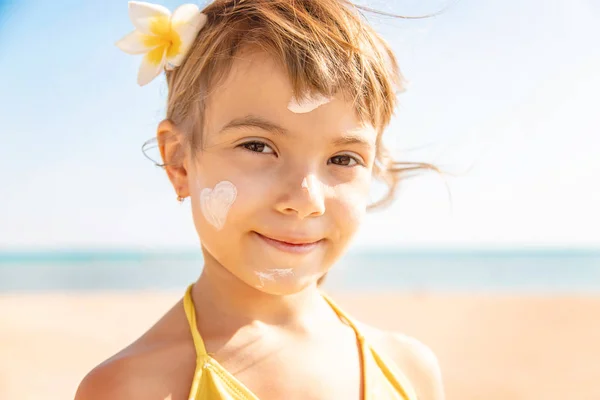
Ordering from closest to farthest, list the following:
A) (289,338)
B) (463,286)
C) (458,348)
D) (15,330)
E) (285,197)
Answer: (285,197)
(289,338)
(458,348)
(15,330)
(463,286)

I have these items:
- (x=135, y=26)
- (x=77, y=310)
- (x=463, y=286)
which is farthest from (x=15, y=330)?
(x=463, y=286)

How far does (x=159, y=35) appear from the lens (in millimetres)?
2373

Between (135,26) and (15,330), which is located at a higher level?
(15,330)

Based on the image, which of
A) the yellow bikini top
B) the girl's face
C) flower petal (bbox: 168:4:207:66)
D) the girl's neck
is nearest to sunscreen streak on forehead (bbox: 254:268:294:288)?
the girl's face

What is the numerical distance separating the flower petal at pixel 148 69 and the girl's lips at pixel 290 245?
73 cm

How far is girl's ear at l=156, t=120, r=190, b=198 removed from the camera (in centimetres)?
231

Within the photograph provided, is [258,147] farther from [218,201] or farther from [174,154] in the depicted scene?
[174,154]

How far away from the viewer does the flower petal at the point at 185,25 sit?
7.53 ft

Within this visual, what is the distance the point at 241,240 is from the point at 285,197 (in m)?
0.21

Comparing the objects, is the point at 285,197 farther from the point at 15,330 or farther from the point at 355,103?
the point at 15,330

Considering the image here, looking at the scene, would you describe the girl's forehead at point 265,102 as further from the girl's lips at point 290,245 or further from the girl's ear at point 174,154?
the girl's lips at point 290,245

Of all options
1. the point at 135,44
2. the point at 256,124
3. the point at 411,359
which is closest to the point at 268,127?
the point at 256,124

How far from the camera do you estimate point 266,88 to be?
2037mm

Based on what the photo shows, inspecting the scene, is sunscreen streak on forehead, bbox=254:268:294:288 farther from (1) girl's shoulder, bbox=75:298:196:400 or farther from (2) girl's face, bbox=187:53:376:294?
(1) girl's shoulder, bbox=75:298:196:400
